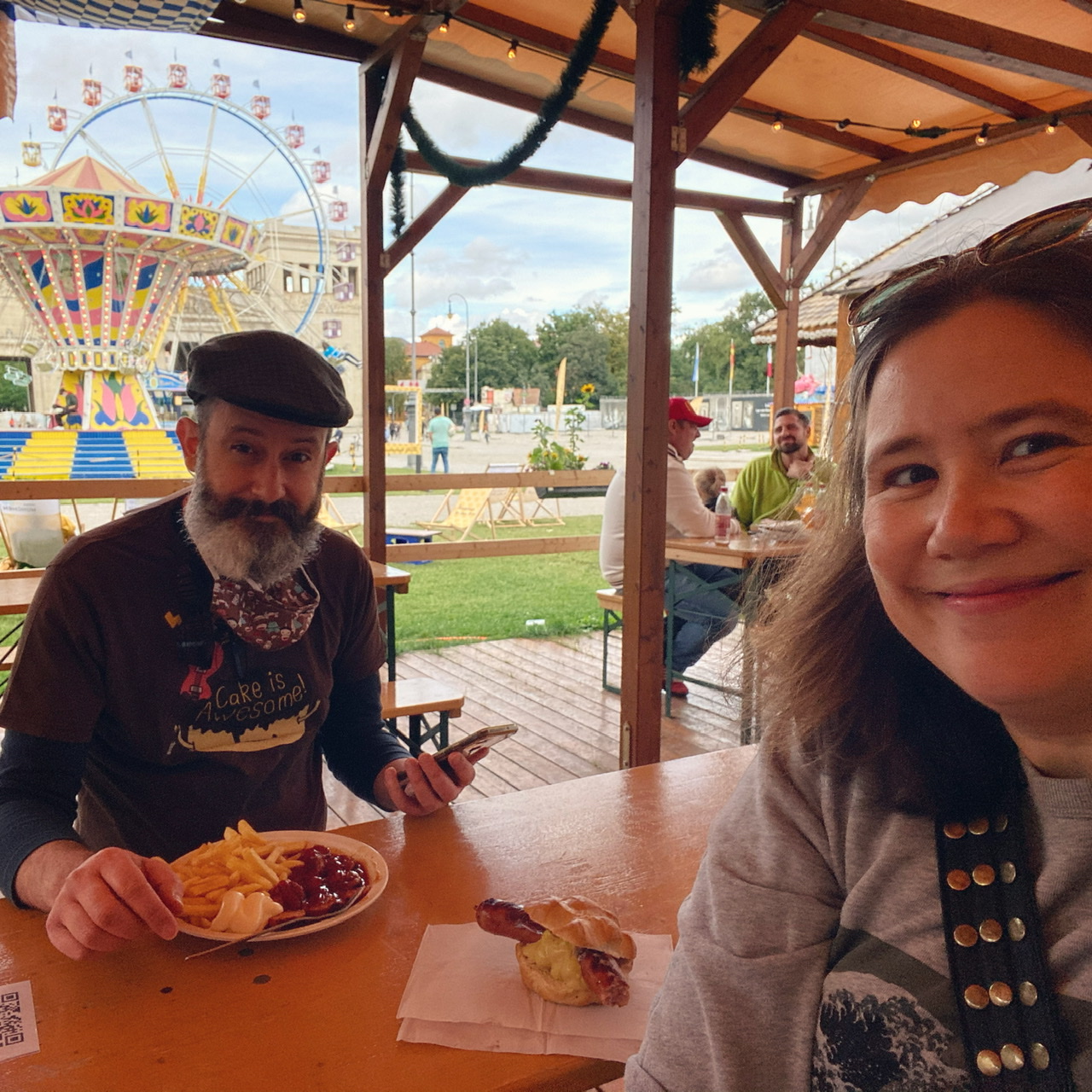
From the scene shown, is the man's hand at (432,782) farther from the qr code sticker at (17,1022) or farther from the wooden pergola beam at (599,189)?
the wooden pergola beam at (599,189)

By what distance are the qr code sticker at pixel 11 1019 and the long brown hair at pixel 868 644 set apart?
849 millimetres

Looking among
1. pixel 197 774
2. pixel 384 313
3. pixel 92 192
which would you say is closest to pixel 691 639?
pixel 384 313

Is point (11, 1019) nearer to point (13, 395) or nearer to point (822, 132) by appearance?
point (822, 132)

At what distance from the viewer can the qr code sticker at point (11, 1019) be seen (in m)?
0.88

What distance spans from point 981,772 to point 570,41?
5.15 m

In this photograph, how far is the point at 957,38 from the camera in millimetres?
3621

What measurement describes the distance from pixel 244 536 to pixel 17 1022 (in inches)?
33.8

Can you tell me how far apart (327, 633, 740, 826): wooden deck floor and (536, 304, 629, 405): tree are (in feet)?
41.6

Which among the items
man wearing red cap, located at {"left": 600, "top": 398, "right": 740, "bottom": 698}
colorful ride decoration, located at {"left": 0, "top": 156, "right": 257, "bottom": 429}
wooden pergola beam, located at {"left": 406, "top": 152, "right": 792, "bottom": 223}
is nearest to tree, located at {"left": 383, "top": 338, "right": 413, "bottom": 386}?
colorful ride decoration, located at {"left": 0, "top": 156, "right": 257, "bottom": 429}

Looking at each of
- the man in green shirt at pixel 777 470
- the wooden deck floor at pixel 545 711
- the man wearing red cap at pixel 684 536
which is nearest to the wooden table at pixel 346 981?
the wooden deck floor at pixel 545 711

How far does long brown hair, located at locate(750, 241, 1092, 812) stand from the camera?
75 cm

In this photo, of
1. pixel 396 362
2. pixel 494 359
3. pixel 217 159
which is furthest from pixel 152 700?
pixel 396 362

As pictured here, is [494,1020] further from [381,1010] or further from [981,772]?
[981,772]

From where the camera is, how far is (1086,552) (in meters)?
0.64
